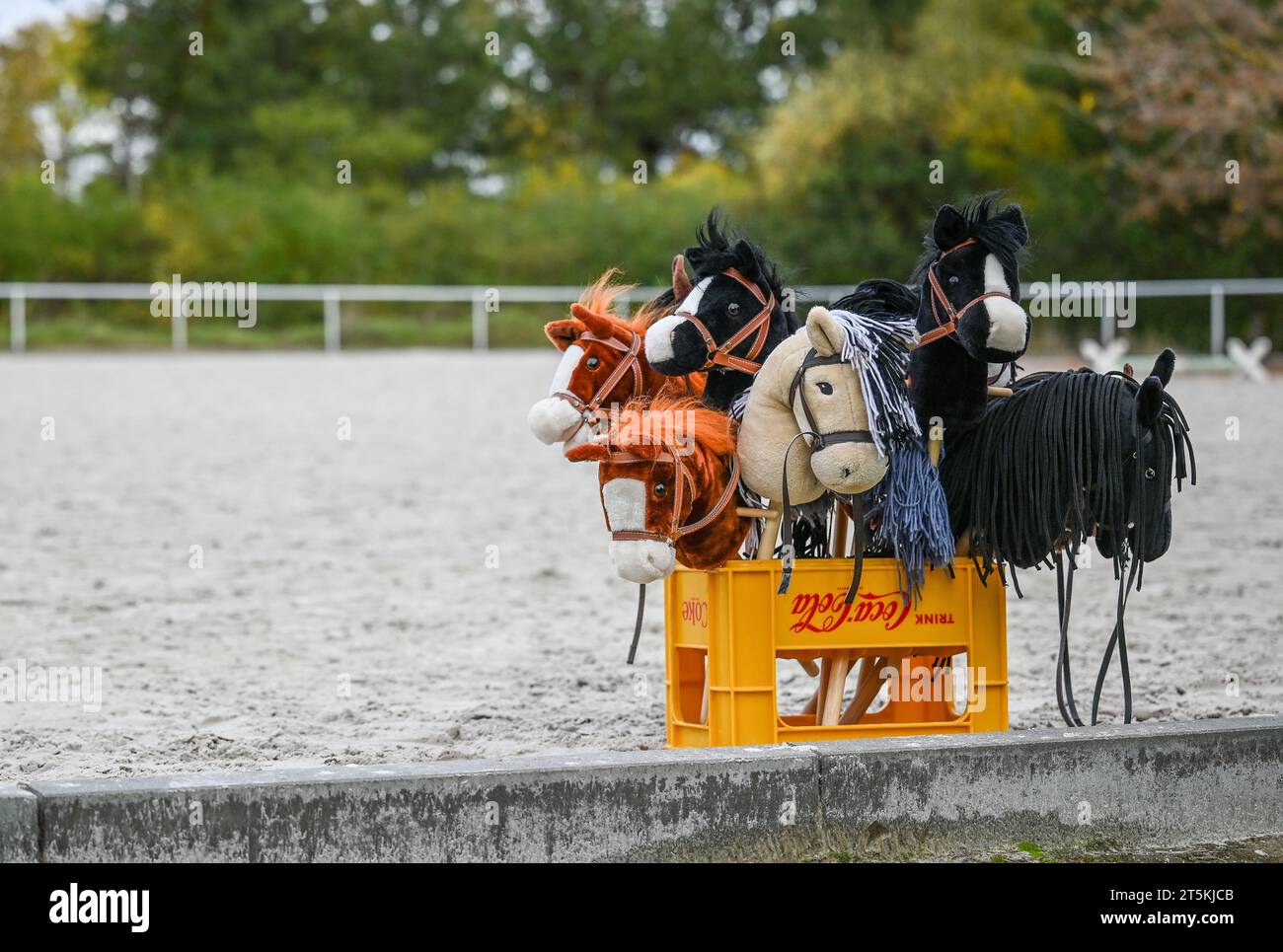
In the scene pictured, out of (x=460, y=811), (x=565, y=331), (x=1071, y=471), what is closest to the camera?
(x=460, y=811)

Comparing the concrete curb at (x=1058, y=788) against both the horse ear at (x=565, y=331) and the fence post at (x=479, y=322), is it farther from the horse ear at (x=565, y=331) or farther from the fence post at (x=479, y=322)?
the fence post at (x=479, y=322)

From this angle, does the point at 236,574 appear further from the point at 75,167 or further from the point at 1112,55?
the point at 75,167

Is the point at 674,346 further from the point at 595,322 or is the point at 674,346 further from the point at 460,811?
the point at 460,811

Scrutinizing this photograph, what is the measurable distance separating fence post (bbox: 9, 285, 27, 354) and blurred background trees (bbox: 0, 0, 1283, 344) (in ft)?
12.2

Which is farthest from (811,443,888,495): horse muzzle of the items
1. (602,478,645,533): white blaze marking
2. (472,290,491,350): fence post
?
(472,290,491,350): fence post

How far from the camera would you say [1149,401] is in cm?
404

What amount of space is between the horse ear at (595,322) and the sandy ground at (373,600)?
1233 millimetres

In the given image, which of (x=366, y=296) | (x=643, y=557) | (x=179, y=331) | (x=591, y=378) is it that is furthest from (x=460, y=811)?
(x=179, y=331)

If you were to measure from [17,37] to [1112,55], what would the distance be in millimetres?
29137

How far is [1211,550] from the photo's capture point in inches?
327

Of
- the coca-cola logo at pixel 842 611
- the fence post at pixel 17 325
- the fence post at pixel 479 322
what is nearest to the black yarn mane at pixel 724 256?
the coca-cola logo at pixel 842 611

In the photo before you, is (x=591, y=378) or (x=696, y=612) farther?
(x=696, y=612)

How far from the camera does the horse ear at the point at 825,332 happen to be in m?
3.97

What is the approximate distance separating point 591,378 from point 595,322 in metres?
0.13
